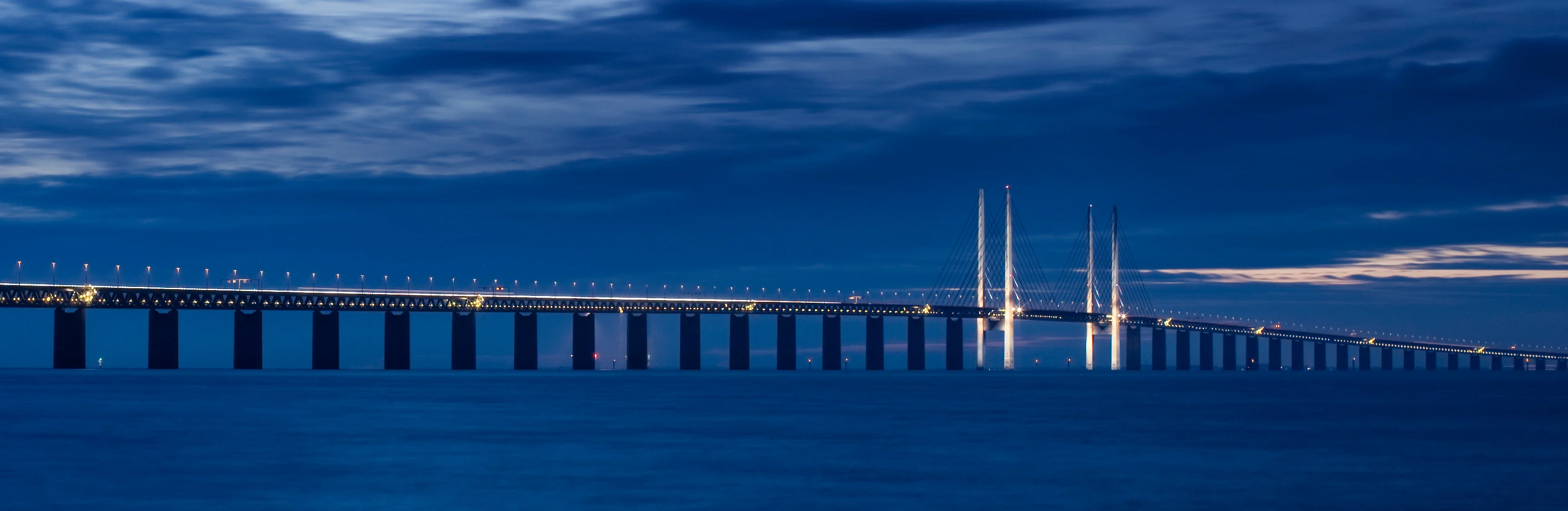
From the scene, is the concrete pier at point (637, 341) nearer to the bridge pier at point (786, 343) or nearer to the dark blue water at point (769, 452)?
the bridge pier at point (786, 343)

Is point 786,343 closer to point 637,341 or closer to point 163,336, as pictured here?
point 637,341

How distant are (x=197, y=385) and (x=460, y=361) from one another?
59435 millimetres

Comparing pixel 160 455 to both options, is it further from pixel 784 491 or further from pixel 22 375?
pixel 22 375

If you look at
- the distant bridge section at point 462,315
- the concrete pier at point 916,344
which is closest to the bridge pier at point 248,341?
the distant bridge section at point 462,315

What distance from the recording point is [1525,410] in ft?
274

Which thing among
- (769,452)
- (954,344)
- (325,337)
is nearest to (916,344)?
(954,344)

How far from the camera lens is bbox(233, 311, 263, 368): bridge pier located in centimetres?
15675

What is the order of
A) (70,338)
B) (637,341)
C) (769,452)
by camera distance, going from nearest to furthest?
(769,452)
(70,338)
(637,341)

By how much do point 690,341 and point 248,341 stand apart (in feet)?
161

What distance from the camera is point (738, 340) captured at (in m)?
191

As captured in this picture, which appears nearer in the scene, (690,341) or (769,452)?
(769,452)

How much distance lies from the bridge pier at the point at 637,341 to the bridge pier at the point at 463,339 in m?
18.7

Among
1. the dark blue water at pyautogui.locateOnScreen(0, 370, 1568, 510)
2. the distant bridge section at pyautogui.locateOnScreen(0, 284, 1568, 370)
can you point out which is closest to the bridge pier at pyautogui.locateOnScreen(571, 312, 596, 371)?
the distant bridge section at pyautogui.locateOnScreen(0, 284, 1568, 370)

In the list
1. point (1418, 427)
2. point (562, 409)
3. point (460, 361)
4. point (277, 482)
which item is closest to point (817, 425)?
point (562, 409)
